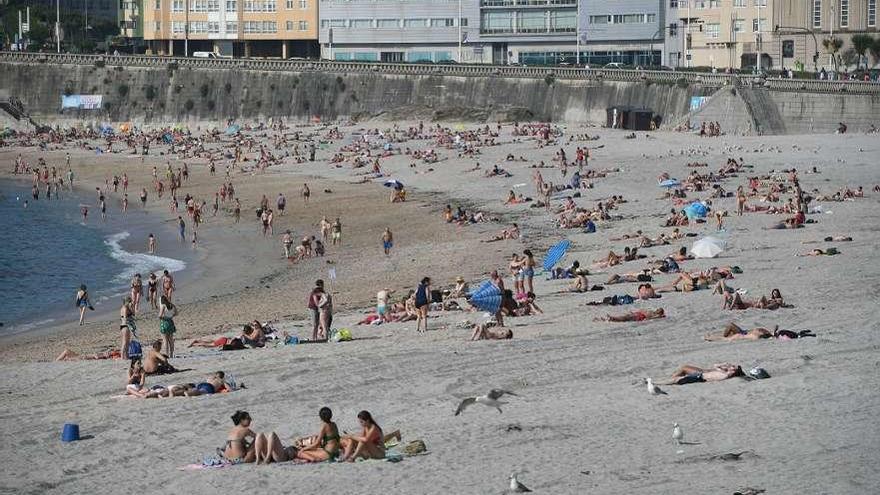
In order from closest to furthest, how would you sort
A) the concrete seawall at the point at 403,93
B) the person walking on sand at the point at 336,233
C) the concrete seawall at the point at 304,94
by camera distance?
the person walking on sand at the point at 336,233 → the concrete seawall at the point at 403,93 → the concrete seawall at the point at 304,94

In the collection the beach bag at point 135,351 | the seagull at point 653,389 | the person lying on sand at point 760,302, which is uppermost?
the person lying on sand at point 760,302

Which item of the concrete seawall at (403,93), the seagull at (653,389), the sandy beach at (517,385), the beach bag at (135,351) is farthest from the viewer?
the concrete seawall at (403,93)

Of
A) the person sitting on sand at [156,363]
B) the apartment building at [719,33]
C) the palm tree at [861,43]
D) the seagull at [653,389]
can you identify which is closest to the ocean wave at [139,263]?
the person sitting on sand at [156,363]

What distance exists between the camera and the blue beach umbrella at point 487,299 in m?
27.5

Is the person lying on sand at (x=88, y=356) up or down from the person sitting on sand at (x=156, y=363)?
down

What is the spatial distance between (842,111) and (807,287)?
149 feet

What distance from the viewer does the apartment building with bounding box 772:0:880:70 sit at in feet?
276

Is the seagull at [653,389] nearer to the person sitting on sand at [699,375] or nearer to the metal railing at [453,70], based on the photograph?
the person sitting on sand at [699,375]

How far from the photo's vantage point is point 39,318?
36938mm

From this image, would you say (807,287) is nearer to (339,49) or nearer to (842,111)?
(842,111)

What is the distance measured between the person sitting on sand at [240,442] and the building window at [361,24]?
85577 mm

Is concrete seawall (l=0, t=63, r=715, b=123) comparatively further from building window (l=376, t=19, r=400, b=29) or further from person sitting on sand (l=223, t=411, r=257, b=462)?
person sitting on sand (l=223, t=411, r=257, b=462)

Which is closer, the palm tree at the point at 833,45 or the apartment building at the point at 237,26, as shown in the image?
the palm tree at the point at 833,45

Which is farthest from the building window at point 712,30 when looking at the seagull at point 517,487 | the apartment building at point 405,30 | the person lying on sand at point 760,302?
the seagull at point 517,487
